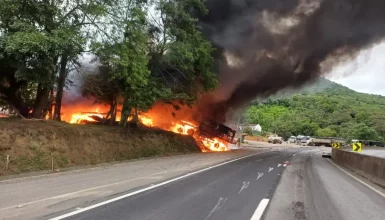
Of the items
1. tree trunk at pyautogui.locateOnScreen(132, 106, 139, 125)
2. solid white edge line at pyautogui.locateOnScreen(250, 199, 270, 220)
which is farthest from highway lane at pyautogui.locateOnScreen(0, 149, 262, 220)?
tree trunk at pyautogui.locateOnScreen(132, 106, 139, 125)

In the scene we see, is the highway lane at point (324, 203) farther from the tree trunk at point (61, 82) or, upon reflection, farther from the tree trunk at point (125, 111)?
the tree trunk at point (125, 111)

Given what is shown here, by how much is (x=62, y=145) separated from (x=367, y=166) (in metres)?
13.8

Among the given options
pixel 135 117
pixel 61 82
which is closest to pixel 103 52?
pixel 61 82

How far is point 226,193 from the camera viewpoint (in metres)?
9.88

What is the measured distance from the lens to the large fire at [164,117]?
95.1 ft

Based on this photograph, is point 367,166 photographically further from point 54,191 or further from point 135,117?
point 135,117

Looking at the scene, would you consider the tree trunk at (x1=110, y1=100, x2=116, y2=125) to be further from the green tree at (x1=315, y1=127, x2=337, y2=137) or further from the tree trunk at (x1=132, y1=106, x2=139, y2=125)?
the green tree at (x1=315, y1=127, x2=337, y2=137)

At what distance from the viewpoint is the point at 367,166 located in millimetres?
17234

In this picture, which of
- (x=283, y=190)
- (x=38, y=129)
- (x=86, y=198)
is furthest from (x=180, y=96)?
(x=86, y=198)

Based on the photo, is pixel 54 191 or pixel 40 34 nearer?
pixel 54 191

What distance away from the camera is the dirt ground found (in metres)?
14.3

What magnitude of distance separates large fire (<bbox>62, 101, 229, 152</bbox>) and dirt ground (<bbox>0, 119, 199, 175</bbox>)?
502 cm

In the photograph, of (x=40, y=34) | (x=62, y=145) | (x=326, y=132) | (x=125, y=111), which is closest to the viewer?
(x=40, y=34)

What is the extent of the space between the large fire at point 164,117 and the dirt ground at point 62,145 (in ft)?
16.5
